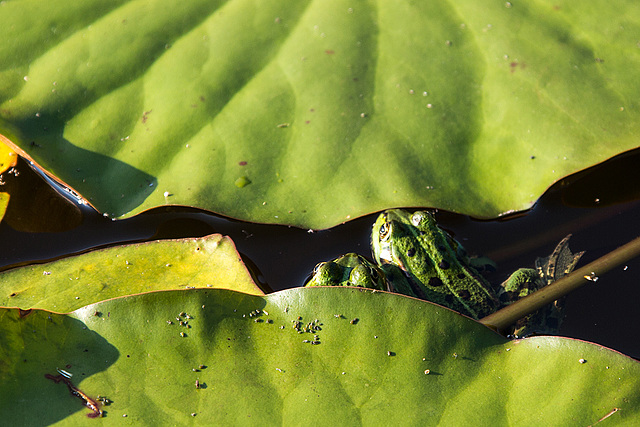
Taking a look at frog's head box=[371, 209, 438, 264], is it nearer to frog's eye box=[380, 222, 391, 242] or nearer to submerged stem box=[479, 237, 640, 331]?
frog's eye box=[380, 222, 391, 242]

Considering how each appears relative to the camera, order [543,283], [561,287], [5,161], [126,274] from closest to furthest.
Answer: [126,274], [561,287], [5,161], [543,283]

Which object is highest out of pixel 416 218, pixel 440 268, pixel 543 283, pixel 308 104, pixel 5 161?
pixel 308 104

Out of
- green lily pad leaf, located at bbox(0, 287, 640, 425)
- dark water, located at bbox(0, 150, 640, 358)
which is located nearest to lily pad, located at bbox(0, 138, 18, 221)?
dark water, located at bbox(0, 150, 640, 358)

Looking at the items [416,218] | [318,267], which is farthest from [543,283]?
[318,267]

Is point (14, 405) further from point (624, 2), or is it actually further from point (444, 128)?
point (624, 2)

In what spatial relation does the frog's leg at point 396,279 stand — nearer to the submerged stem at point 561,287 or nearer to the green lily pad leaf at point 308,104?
the submerged stem at point 561,287

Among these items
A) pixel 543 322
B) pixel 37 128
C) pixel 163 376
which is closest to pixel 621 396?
pixel 543 322

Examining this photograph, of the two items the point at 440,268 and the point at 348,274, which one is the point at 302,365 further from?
the point at 440,268
